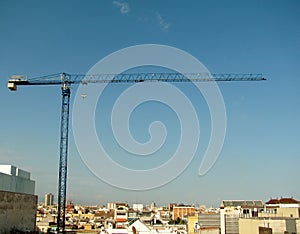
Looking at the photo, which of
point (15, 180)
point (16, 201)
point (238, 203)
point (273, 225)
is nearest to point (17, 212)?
point (16, 201)

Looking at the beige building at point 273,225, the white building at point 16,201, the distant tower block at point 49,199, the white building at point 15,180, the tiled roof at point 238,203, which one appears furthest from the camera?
the distant tower block at point 49,199

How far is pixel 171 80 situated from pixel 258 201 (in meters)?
26.8

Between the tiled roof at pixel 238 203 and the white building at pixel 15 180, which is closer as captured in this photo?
the white building at pixel 15 180

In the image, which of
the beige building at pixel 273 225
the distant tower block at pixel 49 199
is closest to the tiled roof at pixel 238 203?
the beige building at pixel 273 225

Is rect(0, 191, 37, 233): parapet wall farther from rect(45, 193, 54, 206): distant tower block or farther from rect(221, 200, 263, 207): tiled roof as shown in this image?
rect(45, 193, 54, 206): distant tower block

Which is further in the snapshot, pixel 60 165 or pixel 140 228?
pixel 60 165

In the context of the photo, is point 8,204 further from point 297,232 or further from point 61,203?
point 297,232

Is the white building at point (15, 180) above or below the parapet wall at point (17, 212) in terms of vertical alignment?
above

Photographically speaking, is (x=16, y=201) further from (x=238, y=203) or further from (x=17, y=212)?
(x=238, y=203)

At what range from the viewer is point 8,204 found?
34.2m

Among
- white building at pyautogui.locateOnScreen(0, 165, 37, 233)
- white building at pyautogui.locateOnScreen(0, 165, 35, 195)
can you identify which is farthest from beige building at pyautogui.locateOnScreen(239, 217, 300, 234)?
white building at pyautogui.locateOnScreen(0, 165, 35, 195)

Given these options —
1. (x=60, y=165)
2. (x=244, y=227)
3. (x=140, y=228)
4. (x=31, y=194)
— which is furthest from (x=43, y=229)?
(x=244, y=227)

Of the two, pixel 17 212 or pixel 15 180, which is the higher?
pixel 15 180

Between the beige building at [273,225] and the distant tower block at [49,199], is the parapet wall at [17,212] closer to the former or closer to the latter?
the beige building at [273,225]
